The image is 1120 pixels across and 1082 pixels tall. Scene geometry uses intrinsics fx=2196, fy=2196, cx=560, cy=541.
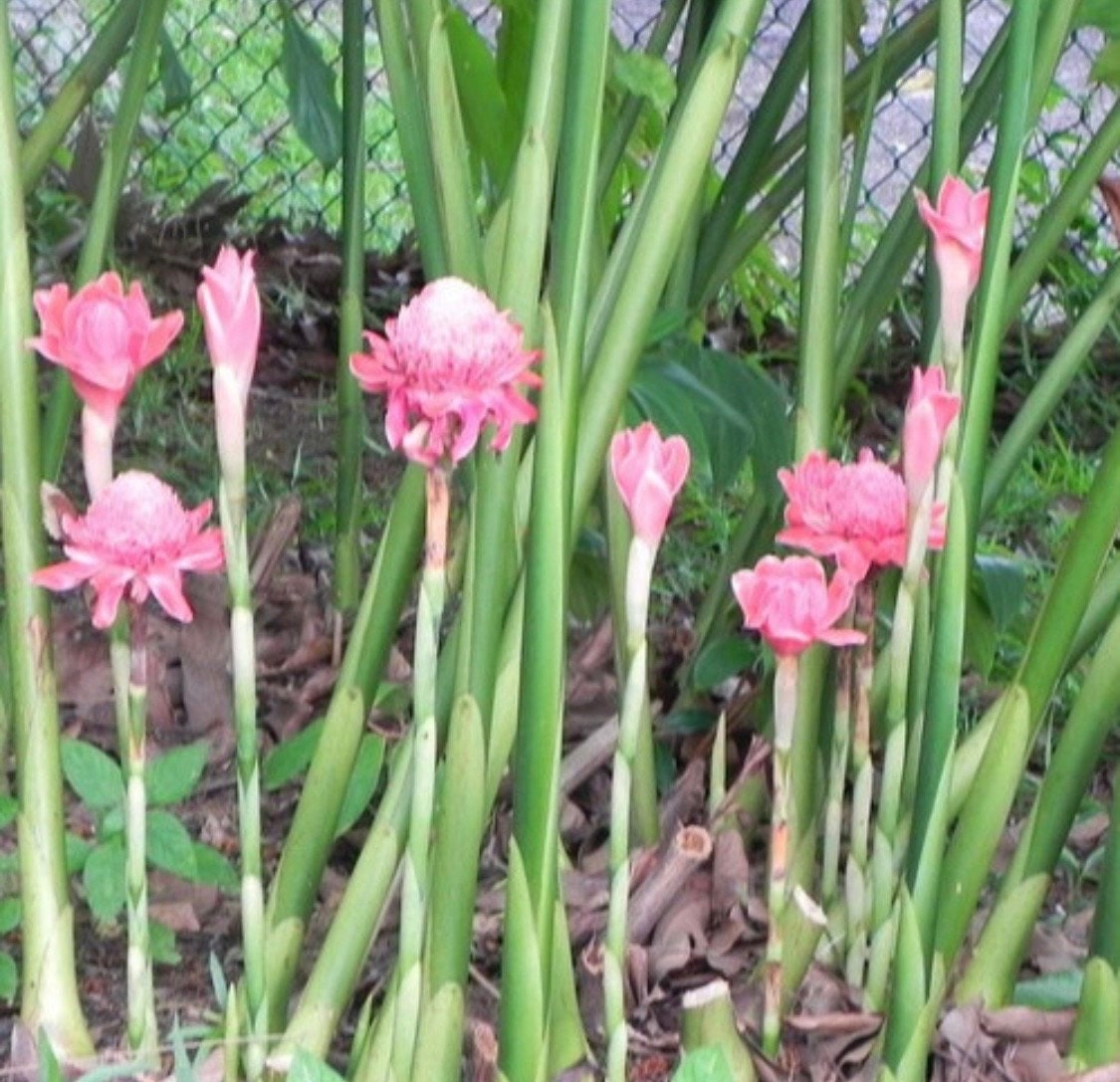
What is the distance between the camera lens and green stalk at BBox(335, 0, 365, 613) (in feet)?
4.48

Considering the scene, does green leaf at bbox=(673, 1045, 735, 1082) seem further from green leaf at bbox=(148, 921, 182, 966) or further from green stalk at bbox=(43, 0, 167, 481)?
green stalk at bbox=(43, 0, 167, 481)

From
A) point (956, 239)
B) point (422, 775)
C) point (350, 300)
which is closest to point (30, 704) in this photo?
point (422, 775)

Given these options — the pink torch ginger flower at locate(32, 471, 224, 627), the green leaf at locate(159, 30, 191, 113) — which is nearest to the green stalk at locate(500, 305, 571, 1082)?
the pink torch ginger flower at locate(32, 471, 224, 627)

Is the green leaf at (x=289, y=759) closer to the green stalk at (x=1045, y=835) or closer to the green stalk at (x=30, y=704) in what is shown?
the green stalk at (x=30, y=704)

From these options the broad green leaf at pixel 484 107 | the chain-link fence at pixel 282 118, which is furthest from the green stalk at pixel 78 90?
the chain-link fence at pixel 282 118

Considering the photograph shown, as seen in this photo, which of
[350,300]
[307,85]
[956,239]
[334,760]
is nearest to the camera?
[956,239]

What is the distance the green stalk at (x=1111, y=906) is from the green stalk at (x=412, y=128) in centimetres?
40

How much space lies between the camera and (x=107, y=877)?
3.33 ft

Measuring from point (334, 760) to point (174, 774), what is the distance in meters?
0.14

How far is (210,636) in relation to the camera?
1.48 meters

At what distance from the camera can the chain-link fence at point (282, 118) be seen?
292 cm

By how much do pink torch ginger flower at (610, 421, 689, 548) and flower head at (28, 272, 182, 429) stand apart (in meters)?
0.17

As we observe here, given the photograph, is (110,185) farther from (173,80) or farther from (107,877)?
(173,80)

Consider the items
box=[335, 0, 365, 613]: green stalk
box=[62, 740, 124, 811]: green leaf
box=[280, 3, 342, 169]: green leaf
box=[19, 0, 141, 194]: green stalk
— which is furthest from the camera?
box=[280, 3, 342, 169]: green leaf
